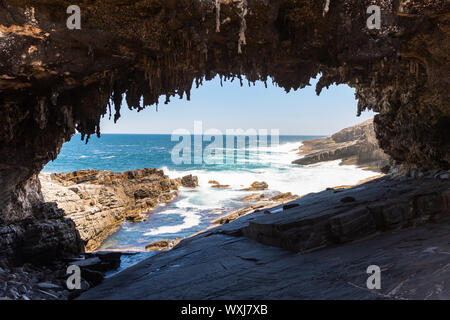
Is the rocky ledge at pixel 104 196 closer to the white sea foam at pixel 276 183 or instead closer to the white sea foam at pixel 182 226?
the white sea foam at pixel 182 226

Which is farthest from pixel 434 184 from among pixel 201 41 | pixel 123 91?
pixel 123 91

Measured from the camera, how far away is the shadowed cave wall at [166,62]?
Result: 553cm

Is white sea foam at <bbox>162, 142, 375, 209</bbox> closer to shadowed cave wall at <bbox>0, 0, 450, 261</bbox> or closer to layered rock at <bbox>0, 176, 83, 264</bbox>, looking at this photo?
layered rock at <bbox>0, 176, 83, 264</bbox>

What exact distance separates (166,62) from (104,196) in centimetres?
1407

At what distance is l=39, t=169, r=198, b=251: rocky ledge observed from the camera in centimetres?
1402

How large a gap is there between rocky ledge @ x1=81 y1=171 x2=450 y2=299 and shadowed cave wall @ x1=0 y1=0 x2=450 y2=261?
3.42m

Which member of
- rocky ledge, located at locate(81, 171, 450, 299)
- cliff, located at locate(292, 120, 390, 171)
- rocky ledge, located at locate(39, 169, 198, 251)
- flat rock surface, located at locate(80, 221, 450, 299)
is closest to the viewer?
flat rock surface, located at locate(80, 221, 450, 299)

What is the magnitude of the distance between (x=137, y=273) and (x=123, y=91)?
5551 millimetres

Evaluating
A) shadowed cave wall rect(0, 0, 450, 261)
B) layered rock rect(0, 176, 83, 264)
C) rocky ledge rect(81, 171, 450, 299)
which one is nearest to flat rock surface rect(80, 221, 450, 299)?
rocky ledge rect(81, 171, 450, 299)

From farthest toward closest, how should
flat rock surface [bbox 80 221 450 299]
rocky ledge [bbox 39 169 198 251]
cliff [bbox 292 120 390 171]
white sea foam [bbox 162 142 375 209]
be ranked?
cliff [bbox 292 120 390 171]
white sea foam [bbox 162 142 375 209]
rocky ledge [bbox 39 169 198 251]
flat rock surface [bbox 80 221 450 299]

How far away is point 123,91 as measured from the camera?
827 cm

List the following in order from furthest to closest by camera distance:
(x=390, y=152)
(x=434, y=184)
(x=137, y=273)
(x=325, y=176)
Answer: (x=325, y=176) → (x=390, y=152) → (x=434, y=184) → (x=137, y=273)
